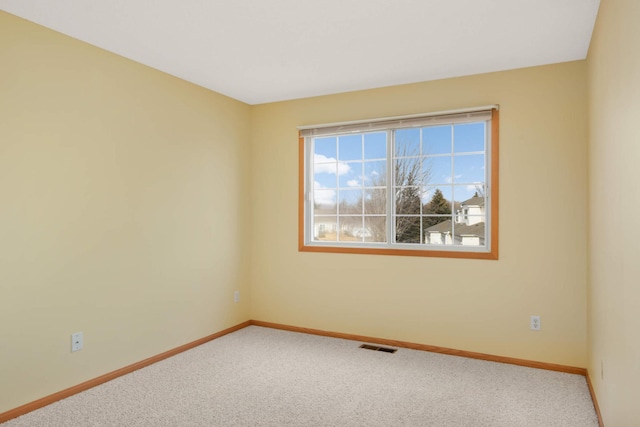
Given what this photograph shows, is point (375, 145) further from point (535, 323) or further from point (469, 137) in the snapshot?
point (535, 323)

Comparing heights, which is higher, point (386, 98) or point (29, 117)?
point (386, 98)

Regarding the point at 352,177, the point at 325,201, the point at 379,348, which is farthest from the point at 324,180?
the point at 379,348

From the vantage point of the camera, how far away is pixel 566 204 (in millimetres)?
3250

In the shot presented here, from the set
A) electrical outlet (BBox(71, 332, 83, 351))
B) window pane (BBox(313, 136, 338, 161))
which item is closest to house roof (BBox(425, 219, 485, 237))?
window pane (BBox(313, 136, 338, 161))

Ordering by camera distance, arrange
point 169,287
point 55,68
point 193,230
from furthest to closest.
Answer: point 193,230 → point 169,287 → point 55,68

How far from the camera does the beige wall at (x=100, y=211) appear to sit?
2.56 m

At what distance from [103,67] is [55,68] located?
36 centimetres

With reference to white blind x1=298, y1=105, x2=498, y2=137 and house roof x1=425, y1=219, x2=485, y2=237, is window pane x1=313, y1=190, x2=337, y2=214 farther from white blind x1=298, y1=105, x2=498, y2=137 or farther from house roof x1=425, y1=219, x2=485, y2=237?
house roof x1=425, y1=219, x2=485, y2=237

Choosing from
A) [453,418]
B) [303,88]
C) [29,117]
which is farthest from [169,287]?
[453,418]

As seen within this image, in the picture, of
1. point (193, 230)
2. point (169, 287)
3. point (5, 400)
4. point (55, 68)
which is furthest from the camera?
point (193, 230)

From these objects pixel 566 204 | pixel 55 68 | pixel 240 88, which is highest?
pixel 240 88

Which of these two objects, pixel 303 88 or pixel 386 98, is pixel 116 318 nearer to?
pixel 303 88

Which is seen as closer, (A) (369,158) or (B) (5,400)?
(B) (5,400)

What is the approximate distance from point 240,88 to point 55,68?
5.30ft
